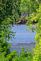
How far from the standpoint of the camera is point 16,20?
318 inches

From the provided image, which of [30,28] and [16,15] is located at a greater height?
[30,28]

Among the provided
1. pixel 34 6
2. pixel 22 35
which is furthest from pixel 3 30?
pixel 22 35

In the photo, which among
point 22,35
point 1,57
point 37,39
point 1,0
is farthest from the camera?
point 22,35

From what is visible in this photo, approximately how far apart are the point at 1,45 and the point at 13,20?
1.13 metres

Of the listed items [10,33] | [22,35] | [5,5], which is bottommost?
[22,35]

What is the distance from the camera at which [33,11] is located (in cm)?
641

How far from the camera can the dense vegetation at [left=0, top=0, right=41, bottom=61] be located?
6059 millimetres

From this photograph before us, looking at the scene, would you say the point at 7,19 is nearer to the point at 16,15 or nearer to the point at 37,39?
the point at 16,15

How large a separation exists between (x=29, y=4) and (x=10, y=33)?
278 centimetres

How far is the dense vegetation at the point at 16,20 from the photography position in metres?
6.06

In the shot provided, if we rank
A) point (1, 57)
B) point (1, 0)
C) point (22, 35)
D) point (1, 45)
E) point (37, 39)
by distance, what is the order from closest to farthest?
point (37, 39) < point (1, 57) < point (1, 45) < point (1, 0) < point (22, 35)

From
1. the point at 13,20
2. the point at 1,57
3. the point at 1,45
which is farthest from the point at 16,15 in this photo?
the point at 1,57

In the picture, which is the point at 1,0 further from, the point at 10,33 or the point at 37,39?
→ the point at 37,39

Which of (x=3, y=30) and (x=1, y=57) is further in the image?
(x=3, y=30)
